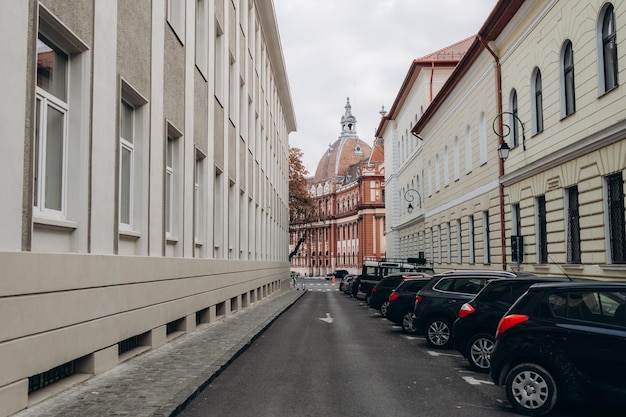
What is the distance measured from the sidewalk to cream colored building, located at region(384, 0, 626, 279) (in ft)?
24.4

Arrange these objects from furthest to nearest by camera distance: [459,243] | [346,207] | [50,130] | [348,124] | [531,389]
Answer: [348,124] < [346,207] < [459,243] < [50,130] < [531,389]

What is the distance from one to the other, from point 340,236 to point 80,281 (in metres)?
118

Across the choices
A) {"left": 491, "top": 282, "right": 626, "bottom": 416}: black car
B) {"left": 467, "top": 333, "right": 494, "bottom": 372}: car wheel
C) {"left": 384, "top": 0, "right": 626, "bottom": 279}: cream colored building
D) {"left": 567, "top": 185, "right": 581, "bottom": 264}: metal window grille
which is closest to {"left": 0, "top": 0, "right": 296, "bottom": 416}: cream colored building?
{"left": 491, "top": 282, "right": 626, "bottom": 416}: black car

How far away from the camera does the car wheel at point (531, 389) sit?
7598 mm

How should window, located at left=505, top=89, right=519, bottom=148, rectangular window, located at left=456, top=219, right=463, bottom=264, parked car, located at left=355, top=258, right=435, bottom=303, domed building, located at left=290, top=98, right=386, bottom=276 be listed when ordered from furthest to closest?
domed building, located at left=290, top=98, right=386, bottom=276
rectangular window, located at left=456, top=219, right=463, bottom=264
parked car, located at left=355, top=258, right=435, bottom=303
window, located at left=505, top=89, right=519, bottom=148

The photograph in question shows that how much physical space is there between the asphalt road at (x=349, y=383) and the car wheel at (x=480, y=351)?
0.78 feet

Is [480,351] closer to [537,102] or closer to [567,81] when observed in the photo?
[567,81]

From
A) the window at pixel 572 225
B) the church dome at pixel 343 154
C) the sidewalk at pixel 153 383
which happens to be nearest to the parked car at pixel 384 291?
the window at pixel 572 225

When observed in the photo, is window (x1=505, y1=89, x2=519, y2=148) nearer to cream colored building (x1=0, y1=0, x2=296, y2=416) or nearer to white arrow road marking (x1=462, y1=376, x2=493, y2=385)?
cream colored building (x1=0, y1=0, x2=296, y2=416)

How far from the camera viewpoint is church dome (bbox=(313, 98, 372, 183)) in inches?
5502

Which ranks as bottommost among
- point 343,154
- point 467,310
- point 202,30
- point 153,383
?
point 153,383

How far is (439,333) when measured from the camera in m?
13.9

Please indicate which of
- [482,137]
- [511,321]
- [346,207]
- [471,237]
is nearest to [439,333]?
[511,321]

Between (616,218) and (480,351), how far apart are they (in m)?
6.30
